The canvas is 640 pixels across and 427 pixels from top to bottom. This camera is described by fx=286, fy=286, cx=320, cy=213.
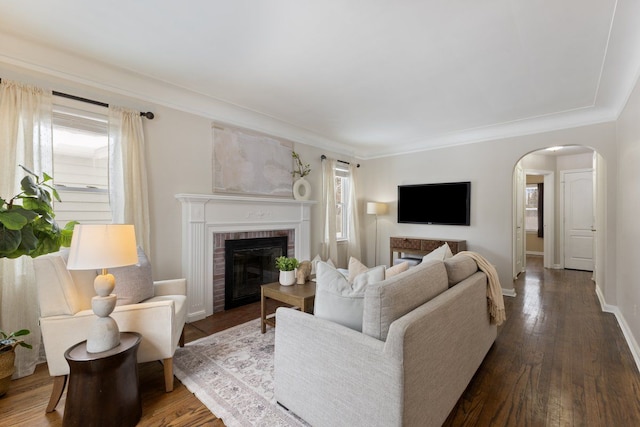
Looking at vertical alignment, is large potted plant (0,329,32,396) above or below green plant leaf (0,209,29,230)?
below

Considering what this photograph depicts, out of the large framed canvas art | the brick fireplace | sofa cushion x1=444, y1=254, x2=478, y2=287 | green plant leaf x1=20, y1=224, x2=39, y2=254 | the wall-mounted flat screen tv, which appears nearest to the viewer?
green plant leaf x1=20, y1=224, x2=39, y2=254

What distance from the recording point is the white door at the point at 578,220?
6.07 meters

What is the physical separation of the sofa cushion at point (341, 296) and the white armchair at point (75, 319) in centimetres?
109

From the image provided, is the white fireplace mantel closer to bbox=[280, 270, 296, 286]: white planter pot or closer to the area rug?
the area rug

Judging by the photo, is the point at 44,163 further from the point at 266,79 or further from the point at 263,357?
the point at 263,357

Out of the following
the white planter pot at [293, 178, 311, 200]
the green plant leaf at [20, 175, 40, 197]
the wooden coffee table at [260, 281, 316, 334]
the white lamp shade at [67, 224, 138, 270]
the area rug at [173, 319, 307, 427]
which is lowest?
the area rug at [173, 319, 307, 427]

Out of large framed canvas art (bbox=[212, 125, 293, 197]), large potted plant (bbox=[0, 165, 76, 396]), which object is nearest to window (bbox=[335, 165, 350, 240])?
large framed canvas art (bbox=[212, 125, 293, 197])

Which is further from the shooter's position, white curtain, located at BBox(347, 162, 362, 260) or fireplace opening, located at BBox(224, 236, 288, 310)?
white curtain, located at BBox(347, 162, 362, 260)

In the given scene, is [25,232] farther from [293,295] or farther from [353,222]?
[353,222]

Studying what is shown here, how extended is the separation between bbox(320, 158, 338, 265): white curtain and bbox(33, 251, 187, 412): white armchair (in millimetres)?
3083

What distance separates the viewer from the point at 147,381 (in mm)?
2107

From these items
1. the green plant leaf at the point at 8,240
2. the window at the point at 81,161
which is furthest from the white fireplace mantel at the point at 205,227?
the green plant leaf at the point at 8,240

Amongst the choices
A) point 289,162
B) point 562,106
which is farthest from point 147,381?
point 562,106

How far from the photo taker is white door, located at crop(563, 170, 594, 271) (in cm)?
607
